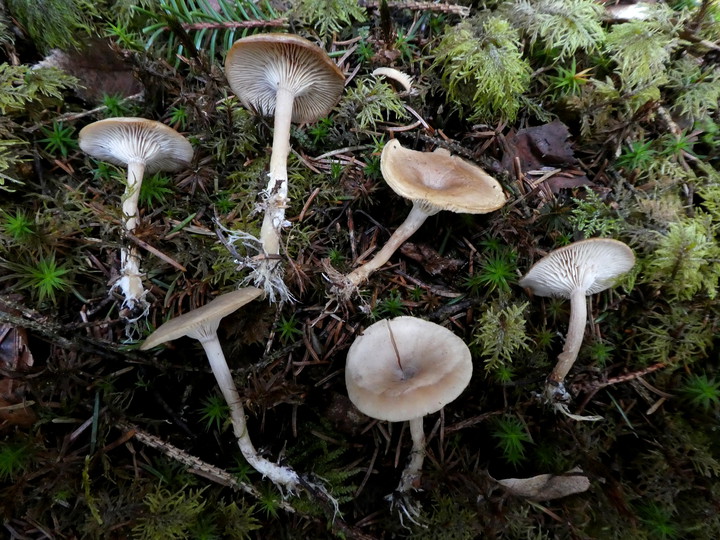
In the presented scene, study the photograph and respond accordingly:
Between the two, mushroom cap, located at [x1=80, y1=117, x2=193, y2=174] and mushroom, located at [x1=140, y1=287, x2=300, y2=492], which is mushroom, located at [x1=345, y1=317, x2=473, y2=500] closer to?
mushroom, located at [x1=140, y1=287, x2=300, y2=492]

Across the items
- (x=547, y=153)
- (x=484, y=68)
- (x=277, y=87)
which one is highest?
Result: (x=484, y=68)

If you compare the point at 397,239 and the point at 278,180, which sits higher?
the point at 278,180

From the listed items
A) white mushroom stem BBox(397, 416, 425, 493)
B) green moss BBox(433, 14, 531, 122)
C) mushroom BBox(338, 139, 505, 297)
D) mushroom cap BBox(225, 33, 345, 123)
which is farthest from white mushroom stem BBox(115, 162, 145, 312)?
green moss BBox(433, 14, 531, 122)

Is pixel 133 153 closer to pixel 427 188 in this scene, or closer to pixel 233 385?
pixel 233 385

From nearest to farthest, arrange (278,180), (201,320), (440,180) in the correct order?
(201,320), (278,180), (440,180)

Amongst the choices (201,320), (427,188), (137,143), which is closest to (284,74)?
(137,143)

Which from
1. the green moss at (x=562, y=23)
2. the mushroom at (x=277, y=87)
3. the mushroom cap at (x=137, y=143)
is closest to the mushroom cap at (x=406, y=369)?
the mushroom at (x=277, y=87)
